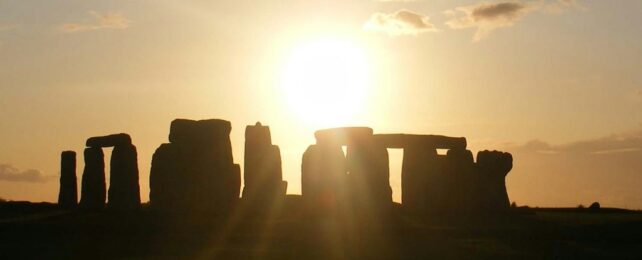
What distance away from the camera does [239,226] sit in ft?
119

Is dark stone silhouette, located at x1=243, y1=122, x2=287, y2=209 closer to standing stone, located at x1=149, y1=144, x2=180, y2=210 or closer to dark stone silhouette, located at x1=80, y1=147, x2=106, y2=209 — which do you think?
standing stone, located at x1=149, y1=144, x2=180, y2=210

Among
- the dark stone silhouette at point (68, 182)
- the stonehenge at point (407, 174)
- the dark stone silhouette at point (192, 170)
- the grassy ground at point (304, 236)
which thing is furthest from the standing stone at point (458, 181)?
the dark stone silhouette at point (68, 182)

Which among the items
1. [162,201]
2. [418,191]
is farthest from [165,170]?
[418,191]

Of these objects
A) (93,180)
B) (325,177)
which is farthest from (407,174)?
(93,180)

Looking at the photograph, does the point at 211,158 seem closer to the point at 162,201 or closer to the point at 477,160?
the point at 162,201

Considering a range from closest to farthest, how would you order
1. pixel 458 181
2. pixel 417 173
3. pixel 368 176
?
pixel 368 176, pixel 417 173, pixel 458 181

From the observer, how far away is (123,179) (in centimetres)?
4300

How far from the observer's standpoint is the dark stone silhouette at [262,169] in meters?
43.8

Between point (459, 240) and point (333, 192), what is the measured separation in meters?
10.8

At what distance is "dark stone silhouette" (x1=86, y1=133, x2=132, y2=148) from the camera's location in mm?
43219

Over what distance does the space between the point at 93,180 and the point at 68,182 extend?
5.12ft

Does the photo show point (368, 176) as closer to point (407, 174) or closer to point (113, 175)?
point (407, 174)

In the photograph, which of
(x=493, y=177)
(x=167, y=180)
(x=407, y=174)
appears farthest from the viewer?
(x=493, y=177)

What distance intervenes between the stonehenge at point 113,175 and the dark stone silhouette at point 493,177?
48.4 feet
